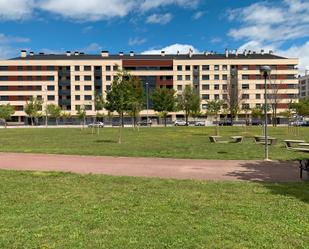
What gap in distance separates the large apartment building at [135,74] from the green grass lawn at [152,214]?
97.3 metres

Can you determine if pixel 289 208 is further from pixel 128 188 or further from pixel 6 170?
pixel 6 170

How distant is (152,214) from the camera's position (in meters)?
7.02

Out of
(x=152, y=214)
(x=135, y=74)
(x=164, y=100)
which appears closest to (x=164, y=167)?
(x=152, y=214)

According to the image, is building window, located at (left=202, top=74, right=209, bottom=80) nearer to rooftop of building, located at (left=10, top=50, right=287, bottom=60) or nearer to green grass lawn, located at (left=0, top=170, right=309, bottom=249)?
rooftop of building, located at (left=10, top=50, right=287, bottom=60)

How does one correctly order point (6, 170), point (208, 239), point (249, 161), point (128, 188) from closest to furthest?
1. point (208, 239)
2. point (128, 188)
3. point (6, 170)
4. point (249, 161)

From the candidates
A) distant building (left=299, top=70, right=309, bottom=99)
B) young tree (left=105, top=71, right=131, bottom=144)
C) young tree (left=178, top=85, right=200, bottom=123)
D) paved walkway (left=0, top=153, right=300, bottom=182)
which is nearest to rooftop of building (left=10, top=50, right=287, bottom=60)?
young tree (left=178, top=85, right=200, bottom=123)

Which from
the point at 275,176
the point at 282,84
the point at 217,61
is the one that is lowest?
Result: the point at 275,176

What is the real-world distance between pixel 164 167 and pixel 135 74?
94370 millimetres

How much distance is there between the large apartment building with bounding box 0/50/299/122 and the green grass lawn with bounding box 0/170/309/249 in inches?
3831

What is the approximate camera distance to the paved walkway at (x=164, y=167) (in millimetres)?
12000

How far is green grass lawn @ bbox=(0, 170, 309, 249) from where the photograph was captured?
5586mm

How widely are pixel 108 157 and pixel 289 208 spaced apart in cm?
1063

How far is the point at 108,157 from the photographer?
17047 millimetres

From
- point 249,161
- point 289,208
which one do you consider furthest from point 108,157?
point 289,208
